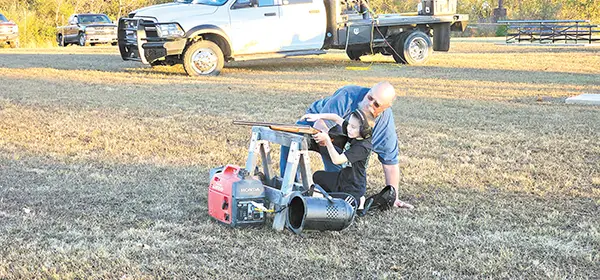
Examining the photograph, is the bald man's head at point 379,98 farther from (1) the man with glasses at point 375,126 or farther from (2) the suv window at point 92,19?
(2) the suv window at point 92,19

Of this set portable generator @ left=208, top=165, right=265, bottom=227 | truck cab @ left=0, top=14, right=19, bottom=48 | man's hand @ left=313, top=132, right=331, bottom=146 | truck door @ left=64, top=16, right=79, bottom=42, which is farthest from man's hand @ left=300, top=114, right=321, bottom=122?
→ truck door @ left=64, top=16, right=79, bottom=42

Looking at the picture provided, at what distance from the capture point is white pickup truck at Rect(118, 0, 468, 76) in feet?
49.2

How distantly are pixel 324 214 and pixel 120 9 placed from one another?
4052cm

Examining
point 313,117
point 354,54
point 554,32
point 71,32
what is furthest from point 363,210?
point 71,32

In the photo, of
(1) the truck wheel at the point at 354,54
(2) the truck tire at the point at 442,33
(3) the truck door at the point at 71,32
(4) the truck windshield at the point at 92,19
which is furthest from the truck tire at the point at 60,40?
(2) the truck tire at the point at 442,33

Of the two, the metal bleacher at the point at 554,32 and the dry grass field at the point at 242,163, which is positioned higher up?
the dry grass field at the point at 242,163

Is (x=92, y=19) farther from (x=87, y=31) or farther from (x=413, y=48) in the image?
(x=413, y=48)

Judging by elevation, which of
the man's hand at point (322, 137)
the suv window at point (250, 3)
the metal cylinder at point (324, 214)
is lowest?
the metal cylinder at point (324, 214)

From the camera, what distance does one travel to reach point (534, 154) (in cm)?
762

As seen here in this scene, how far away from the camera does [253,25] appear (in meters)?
15.7

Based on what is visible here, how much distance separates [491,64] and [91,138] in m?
12.3

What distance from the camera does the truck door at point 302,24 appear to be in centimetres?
1600

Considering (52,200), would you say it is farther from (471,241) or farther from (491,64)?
(491,64)

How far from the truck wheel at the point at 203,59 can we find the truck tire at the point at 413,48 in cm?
459
